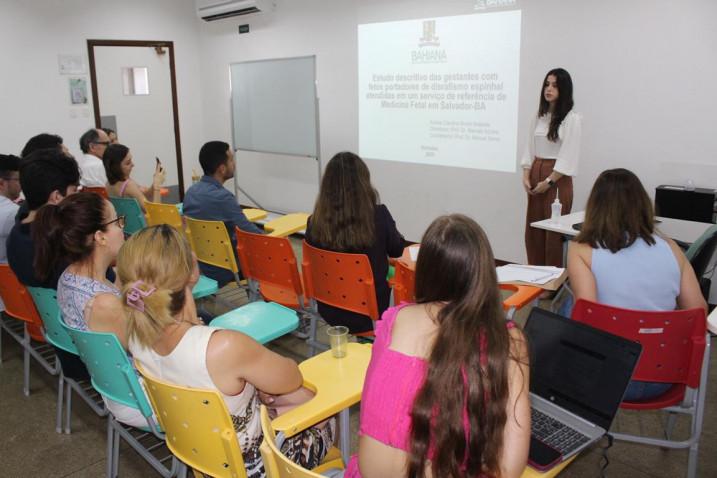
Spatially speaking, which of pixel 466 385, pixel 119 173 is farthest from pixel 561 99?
pixel 466 385

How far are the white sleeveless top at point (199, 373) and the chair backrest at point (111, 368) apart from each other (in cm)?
16

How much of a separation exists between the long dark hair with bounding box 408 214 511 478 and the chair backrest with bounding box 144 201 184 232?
3.01m

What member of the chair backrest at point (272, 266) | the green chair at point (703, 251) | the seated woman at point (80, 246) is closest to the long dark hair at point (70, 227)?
the seated woman at point (80, 246)

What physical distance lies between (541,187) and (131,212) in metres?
3.06

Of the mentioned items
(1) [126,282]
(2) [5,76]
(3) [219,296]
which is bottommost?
(3) [219,296]

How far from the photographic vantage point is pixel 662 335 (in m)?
2.04

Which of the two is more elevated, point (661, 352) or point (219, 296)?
point (661, 352)

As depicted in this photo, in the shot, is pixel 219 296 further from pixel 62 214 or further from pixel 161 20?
pixel 161 20

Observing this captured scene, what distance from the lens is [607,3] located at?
432 centimetres

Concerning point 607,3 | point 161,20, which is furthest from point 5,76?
point 607,3

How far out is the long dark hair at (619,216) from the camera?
2299mm

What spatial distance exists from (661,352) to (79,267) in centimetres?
217

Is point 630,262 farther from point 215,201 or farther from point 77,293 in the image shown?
point 215,201

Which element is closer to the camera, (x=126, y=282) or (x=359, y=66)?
(x=126, y=282)
